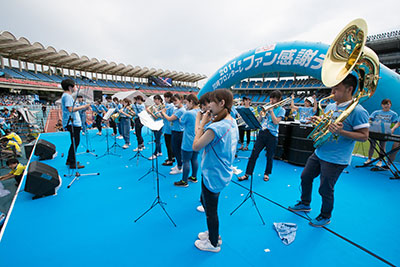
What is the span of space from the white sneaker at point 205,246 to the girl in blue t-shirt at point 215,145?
320mm

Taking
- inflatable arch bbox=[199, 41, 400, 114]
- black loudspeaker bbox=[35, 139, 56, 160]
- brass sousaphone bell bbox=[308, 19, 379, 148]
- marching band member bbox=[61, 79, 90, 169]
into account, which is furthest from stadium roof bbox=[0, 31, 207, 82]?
brass sousaphone bell bbox=[308, 19, 379, 148]

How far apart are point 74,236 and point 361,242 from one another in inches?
145

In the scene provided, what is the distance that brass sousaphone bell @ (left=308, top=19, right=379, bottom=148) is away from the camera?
1851mm

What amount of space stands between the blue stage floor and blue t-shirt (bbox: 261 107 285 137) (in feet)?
3.75

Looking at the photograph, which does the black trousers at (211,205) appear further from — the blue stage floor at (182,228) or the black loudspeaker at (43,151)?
the black loudspeaker at (43,151)

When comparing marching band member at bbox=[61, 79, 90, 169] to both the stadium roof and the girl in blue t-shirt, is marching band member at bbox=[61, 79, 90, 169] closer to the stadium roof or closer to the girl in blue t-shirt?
the girl in blue t-shirt

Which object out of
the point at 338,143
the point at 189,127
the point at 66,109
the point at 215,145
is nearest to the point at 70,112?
the point at 66,109

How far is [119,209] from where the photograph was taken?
2898mm

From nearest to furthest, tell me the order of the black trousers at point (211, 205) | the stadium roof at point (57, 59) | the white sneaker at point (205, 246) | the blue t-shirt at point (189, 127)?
the black trousers at point (211, 205)
the white sneaker at point (205, 246)
the blue t-shirt at point (189, 127)
the stadium roof at point (57, 59)

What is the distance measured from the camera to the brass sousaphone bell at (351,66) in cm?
185

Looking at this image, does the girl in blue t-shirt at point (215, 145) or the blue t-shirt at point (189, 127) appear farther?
the blue t-shirt at point (189, 127)

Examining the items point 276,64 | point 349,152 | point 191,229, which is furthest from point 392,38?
point 191,229

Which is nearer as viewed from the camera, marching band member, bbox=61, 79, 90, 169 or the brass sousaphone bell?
the brass sousaphone bell

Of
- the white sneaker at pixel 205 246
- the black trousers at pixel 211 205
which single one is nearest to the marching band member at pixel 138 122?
the white sneaker at pixel 205 246
